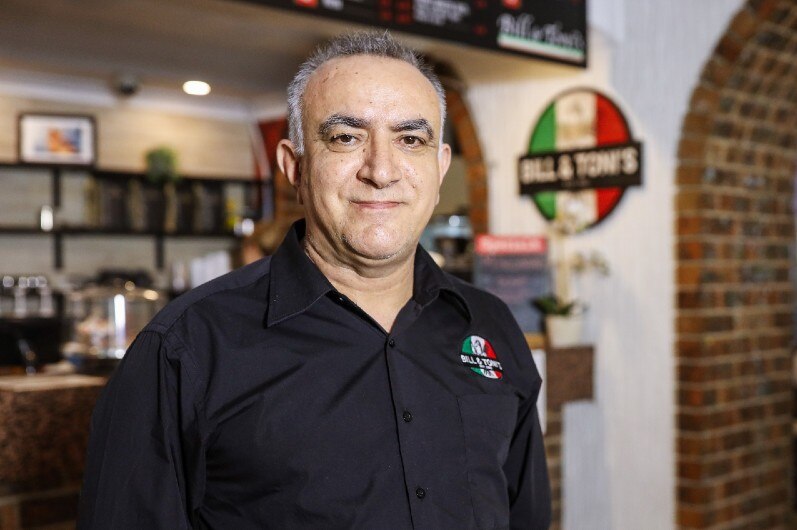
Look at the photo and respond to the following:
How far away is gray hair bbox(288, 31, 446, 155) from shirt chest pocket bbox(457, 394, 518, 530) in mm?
469

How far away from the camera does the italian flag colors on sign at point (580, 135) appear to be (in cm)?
396

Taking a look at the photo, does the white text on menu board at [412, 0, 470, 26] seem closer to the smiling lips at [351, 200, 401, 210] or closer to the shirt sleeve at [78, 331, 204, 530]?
the smiling lips at [351, 200, 401, 210]

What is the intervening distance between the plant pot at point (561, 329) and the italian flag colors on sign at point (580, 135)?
18.8 inches

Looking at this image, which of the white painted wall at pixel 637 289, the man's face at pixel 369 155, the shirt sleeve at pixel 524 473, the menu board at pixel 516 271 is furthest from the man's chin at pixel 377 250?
the white painted wall at pixel 637 289

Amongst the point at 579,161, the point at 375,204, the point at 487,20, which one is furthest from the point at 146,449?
the point at 579,161

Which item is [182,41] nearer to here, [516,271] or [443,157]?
[516,271]

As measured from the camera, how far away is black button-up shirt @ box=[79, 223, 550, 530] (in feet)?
4.38

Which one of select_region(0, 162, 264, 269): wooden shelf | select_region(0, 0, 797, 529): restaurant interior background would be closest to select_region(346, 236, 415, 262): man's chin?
select_region(0, 0, 797, 529): restaurant interior background

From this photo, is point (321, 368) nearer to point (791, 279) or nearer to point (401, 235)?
point (401, 235)

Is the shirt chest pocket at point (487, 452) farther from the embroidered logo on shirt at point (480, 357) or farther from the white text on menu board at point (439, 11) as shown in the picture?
the white text on menu board at point (439, 11)

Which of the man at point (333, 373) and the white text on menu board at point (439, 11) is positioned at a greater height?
the white text on menu board at point (439, 11)

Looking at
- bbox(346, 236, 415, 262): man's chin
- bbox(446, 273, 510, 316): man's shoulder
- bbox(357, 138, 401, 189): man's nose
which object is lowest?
bbox(446, 273, 510, 316): man's shoulder

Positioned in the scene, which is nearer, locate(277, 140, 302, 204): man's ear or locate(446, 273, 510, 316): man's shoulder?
locate(277, 140, 302, 204): man's ear

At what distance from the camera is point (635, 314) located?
3896 mm
